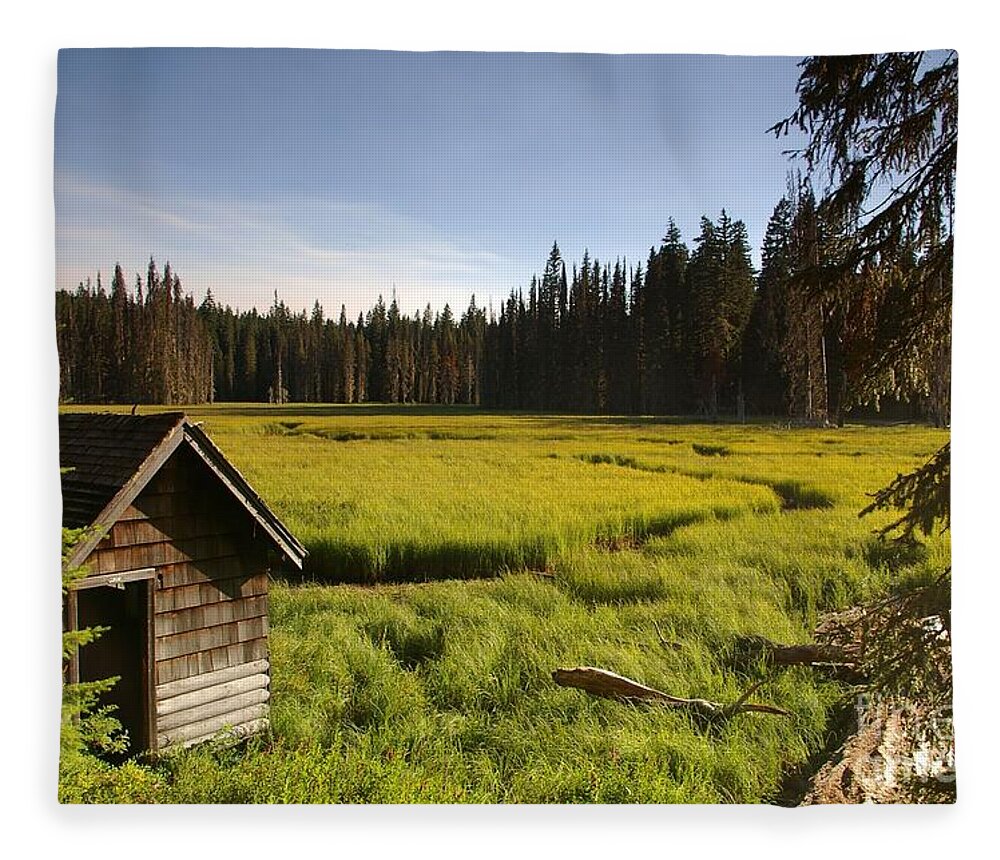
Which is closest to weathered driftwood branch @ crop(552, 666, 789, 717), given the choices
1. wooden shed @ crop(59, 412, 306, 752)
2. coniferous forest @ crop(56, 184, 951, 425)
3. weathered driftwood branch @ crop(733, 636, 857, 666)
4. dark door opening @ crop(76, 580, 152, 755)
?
weathered driftwood branch @ crop(733, 636, 857, 666)

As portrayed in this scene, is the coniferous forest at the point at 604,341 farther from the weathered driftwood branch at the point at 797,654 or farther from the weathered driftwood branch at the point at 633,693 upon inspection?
the weathered driftwood branch at the point at 633,693

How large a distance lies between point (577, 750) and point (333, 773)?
863mm

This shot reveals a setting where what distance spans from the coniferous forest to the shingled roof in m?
0.17

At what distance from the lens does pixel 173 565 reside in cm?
348

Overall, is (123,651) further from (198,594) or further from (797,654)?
(797,654)

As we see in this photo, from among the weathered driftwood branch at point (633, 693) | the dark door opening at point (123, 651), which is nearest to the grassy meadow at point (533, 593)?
the weathered driftwood branch at point (633, 693)

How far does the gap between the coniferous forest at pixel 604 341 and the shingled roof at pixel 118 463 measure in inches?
6.9

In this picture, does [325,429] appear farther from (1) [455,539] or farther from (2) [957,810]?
(2) [957,810]

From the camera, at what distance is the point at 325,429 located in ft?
12.6

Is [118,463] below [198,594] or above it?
above

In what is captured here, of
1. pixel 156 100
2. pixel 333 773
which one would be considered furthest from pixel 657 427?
pixel 156 100

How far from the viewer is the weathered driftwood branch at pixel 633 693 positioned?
3.63m

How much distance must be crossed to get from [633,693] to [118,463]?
196 centimetres

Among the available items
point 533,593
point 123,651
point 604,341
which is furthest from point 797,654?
point 123,651
